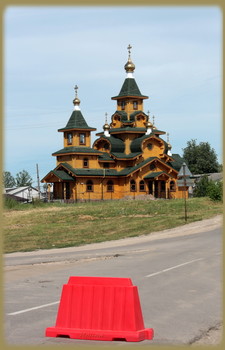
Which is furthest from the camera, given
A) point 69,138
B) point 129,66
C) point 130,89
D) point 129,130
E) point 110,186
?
point 129,66

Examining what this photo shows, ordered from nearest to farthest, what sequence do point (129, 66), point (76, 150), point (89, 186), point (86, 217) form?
point (86, 217), point (76, 150), point (89, 186), point (129, 66)

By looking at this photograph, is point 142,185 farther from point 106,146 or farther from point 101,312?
point 101,312

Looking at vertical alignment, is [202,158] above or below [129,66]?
below

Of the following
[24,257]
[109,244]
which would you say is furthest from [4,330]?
[109,244]

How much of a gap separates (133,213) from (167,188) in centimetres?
2824

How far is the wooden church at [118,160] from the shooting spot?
226 ft

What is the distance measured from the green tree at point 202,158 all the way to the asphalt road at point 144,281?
283 feet

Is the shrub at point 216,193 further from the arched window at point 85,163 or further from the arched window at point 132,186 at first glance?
the arched window at point 85,163

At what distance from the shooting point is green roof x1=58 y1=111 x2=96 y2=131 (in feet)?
230

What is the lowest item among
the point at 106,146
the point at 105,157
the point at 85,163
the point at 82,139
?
the point at 85,163

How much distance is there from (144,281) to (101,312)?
664 cm

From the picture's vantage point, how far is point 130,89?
2911 inches

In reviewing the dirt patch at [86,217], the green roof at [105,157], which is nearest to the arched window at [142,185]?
the green roof at [105,157]

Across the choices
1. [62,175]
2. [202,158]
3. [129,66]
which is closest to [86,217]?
[62,175]
